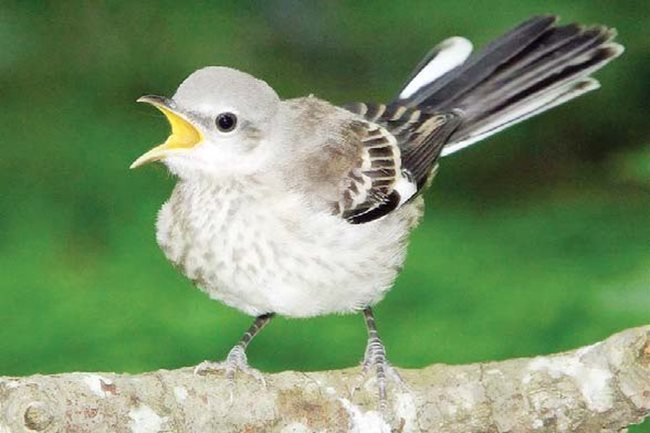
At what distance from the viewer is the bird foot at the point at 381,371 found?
3918 mm

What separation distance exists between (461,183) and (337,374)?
7.40ft

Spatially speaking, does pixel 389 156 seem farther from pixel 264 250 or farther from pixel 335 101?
pixel 335 101

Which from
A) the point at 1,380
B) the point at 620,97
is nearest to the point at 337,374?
the point at 1,380

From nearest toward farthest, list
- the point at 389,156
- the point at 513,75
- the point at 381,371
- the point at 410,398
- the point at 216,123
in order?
the point at 410,398, the point at 381,371, the point at 216,123, the point at 389,156, the point at 513,75

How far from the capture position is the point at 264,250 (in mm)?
4172

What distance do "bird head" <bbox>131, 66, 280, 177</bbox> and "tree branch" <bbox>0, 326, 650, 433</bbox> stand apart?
62 centimetres

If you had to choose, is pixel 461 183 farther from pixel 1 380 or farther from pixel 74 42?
pixel 1 380

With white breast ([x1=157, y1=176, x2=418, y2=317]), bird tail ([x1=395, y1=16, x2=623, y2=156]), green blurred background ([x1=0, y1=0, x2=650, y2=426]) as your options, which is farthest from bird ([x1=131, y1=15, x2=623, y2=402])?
green blurred background ([x1=0, y1=0, x2=650, y2=426])

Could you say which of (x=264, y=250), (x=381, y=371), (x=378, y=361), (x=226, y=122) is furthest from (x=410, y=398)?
(x=226, y=122)

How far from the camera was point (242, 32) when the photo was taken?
682 cm

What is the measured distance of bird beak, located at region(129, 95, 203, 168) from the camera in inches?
160

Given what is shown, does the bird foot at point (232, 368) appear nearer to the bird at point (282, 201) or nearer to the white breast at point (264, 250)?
the bird at point (282, 201)

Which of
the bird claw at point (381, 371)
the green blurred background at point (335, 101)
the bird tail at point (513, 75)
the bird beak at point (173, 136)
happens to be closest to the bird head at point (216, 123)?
the bird beak at point (173, 136)

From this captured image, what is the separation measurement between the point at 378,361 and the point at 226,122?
2.43 ft
